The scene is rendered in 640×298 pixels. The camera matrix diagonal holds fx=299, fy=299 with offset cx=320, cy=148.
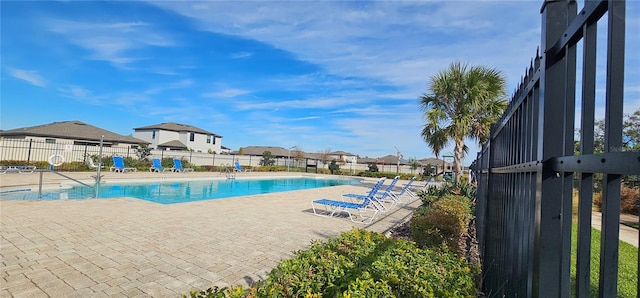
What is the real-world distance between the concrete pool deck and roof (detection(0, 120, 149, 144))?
86.1ft

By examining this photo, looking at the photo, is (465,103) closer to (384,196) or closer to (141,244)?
(384,196)

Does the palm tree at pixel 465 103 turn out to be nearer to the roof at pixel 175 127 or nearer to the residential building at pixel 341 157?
the residential building at pixel 341 157

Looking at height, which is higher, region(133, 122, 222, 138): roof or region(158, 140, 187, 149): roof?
region(133, 122, 222, 138): roof

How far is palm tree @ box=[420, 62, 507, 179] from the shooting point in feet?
34.2

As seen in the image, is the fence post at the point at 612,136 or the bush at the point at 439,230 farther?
the bush at the point at 439,230

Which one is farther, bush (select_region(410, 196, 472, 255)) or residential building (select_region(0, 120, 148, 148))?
residential building (select_region(0, 120, 148, 148))

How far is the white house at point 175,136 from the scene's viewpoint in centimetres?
4213

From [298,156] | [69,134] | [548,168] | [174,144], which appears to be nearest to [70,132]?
[69,134]

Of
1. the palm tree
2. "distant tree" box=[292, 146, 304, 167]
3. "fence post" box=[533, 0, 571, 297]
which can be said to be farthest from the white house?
"fence post" box=[533, 0, 571, 297]

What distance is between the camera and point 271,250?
190 inches

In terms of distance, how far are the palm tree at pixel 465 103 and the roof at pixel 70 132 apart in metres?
31.0

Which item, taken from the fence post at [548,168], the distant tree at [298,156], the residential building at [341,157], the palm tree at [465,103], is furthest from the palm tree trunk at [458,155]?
the residential building at [341,157]

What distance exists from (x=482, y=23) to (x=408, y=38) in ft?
11.8

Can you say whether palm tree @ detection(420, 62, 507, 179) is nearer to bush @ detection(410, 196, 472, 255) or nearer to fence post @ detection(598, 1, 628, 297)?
bush @ detection(410, 196, 472, 255)
